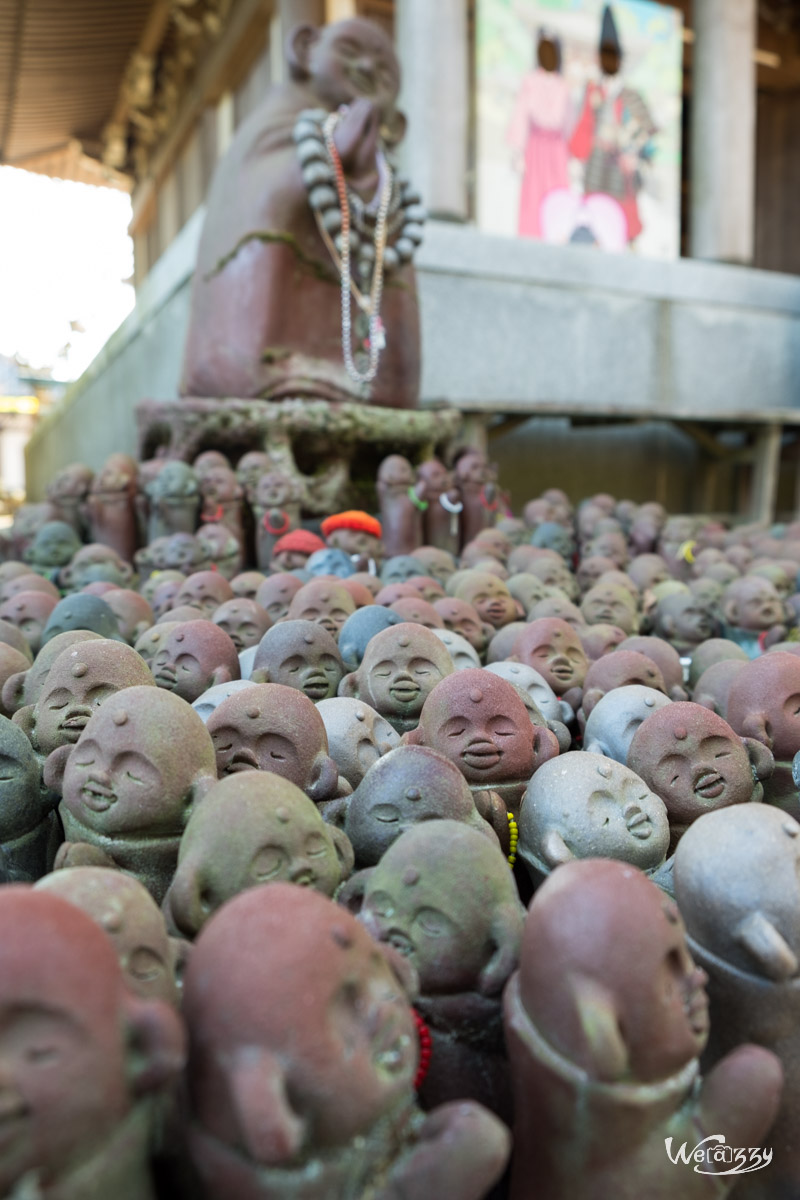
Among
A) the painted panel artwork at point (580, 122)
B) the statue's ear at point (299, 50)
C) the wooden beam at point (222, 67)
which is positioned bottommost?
the statue's ear at point (299, 50)

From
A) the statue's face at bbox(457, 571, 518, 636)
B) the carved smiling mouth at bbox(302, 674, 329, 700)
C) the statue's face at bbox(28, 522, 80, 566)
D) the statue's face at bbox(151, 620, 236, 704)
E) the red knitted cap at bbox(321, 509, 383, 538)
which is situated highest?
the red knitted cap at bbox(321, 509, 383, 538)

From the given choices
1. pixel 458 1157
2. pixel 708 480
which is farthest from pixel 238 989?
pixel 708 480

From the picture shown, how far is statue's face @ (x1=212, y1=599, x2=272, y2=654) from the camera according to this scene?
2725mm

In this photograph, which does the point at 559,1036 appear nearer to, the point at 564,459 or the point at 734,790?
the point at 734,790

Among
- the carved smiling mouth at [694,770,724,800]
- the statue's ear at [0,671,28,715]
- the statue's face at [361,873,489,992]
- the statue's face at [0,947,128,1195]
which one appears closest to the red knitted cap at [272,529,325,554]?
the statue's ear at [0,671,28,715]

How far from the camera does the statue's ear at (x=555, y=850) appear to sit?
Answer: 4.98ft

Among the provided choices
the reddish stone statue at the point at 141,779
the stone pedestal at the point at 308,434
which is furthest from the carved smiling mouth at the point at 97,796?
the stone pedestal at the point at 308,434

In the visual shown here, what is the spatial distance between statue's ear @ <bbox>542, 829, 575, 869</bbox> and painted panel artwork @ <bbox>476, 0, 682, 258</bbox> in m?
6.79

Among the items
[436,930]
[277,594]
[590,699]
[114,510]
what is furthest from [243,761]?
[114,510]

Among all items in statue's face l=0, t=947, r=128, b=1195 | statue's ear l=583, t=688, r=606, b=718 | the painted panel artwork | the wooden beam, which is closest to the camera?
statue's face l=0, t=947, r=128, b=1195

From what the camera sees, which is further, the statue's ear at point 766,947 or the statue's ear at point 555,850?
the statue's ear at point 555,850

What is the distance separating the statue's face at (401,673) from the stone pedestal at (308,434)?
103 inches

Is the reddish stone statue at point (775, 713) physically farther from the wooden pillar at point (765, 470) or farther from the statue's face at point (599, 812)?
the wooden pillar at point (765, 470)

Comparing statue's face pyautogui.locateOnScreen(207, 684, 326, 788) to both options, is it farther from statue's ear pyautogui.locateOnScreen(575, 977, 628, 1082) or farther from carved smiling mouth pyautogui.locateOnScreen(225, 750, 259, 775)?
statue's ear pyautogui.locateOnScreen(575, 977, 628, 1082)
